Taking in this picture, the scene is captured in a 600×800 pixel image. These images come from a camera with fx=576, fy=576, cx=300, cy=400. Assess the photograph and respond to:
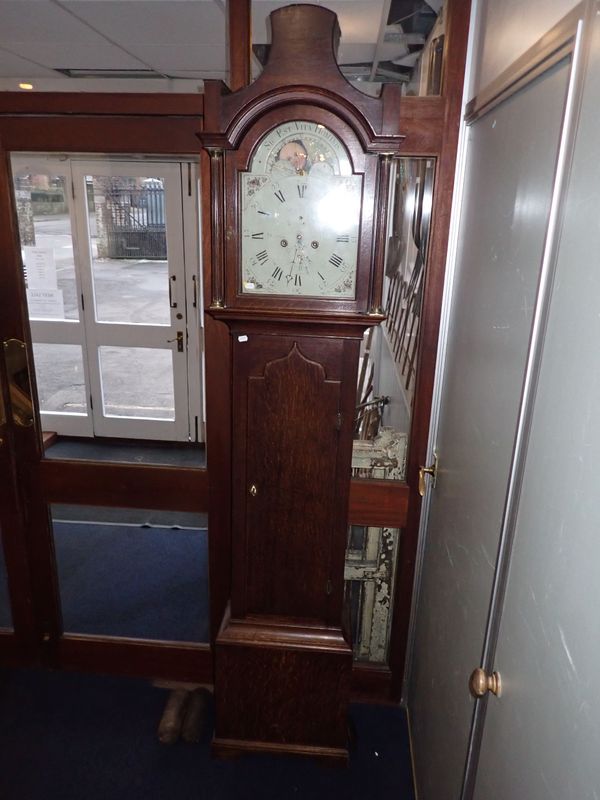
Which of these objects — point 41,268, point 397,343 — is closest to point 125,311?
point 41,268

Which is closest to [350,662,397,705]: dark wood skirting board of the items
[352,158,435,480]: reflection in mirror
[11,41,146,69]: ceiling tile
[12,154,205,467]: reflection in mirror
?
[352,158,435,480]: reflection in mirror

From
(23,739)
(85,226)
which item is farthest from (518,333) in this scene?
(85,226)

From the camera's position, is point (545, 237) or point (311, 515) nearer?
point (545, 237)

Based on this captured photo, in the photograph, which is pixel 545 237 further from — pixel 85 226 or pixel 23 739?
pixel 85 226

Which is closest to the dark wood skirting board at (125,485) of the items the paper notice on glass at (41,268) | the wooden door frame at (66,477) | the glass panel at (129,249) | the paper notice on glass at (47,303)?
the wooden door frame at (66,477)

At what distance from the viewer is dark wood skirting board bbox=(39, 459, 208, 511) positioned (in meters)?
1.96

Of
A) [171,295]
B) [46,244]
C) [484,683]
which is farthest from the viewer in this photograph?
[171,295]

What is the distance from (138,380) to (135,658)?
6.29 ft

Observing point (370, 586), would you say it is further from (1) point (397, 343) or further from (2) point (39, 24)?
(2) point (39, 24)

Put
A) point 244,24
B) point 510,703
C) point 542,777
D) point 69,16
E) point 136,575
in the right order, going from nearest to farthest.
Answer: point 542,777 < point 510,703 < point 244,24 < point 69,16 < point 136,575

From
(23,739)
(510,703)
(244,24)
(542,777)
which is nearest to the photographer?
(542,777)

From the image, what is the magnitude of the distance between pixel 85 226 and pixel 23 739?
249cm

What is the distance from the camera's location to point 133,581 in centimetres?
267

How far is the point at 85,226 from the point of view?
3.23 m
